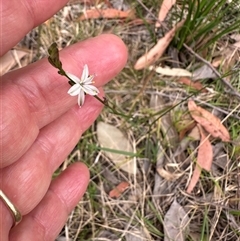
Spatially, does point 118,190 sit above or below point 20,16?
below

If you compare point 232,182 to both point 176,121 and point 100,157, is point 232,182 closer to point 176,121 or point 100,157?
point 176,121

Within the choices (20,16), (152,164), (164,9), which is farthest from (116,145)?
(20,16)

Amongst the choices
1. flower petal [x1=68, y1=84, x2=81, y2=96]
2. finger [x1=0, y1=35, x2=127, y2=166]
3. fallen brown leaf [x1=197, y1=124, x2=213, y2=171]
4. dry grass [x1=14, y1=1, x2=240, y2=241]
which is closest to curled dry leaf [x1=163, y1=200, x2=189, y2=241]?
dry grass [x1=14, y1=1, x2=240, y2=241]

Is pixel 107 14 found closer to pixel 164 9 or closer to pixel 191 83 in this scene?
pixel 164 9

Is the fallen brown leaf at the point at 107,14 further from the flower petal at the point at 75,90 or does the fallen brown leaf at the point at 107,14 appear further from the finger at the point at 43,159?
the flower petal at the point at 75,90

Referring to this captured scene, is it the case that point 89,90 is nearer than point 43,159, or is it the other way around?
point 89,90

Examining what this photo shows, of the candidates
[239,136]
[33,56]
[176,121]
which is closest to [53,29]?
[33,56]
